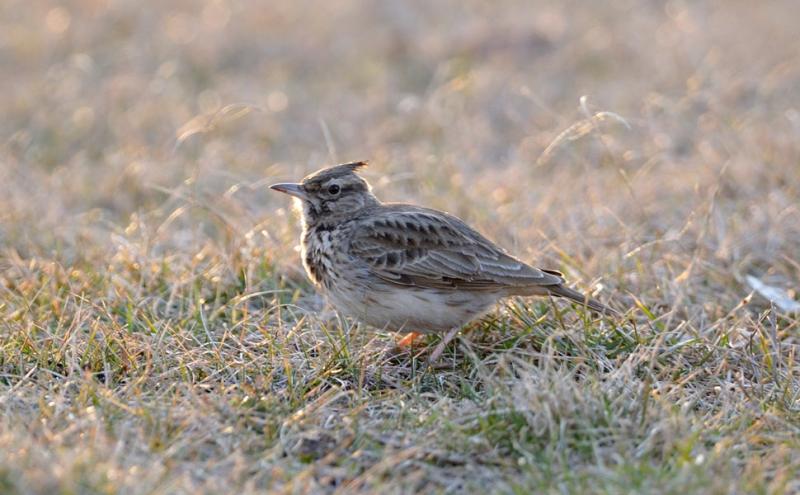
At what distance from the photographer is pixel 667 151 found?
348 inches

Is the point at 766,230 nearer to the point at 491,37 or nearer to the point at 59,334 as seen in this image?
the point at 59,334

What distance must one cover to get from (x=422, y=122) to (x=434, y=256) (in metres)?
4.78

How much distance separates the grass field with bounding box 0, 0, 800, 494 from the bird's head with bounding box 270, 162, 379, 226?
0.57 metres

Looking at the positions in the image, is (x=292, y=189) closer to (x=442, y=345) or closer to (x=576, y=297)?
(x=442, y=345)

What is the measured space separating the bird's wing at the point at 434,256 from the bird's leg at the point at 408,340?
1.10 ft

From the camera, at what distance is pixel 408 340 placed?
5.59 m

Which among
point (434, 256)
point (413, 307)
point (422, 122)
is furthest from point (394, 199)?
point (413, 307)

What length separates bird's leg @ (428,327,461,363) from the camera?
5.28m

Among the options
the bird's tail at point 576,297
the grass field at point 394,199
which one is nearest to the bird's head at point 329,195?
the grass field at point 394,199

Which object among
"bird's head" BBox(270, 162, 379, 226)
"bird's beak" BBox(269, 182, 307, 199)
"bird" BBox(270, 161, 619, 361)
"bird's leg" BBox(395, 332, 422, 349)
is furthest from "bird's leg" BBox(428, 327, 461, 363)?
"bird's beak" BBox(269, 182, 307, 199)

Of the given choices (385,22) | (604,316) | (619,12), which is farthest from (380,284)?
(619,12)

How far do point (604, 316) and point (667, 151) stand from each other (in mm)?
3675

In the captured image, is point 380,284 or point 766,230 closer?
point 380,284

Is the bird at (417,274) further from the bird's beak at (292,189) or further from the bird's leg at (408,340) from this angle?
the bird's beak at (292,189)
